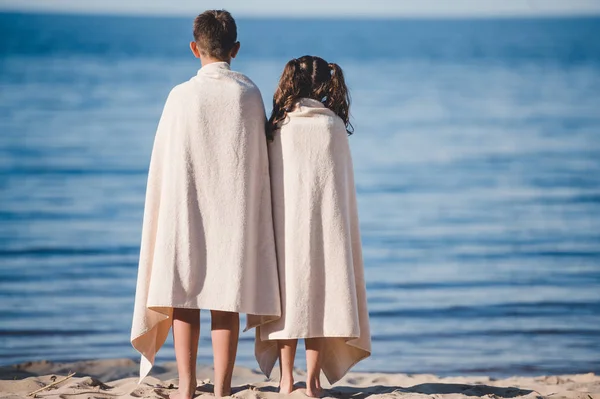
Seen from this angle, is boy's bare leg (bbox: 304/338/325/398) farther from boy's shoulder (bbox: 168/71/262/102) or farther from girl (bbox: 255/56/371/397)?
boy's shoulder (bbox: 168/71/262/102)

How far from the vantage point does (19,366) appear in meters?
5.76

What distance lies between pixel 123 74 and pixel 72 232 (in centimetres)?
1701

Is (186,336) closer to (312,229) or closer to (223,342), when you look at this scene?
(223,342)

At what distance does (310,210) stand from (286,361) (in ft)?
2.11

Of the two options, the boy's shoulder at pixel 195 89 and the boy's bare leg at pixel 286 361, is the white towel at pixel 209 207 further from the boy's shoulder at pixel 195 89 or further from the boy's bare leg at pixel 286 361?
the boy's bare leg at pixel 286 361

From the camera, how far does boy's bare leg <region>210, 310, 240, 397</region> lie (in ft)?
13.3

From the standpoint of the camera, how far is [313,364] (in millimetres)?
4211

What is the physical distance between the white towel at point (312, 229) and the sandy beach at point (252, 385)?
361 mm

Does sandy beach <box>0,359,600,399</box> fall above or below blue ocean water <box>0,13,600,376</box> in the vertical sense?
below

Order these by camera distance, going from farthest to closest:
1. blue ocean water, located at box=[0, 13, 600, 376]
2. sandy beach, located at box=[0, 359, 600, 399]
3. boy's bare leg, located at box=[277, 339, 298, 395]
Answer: blue ocean water, located at box=[0, 13, 600, 376]
sandy beach, located at box=[0, 359, 600, 399]
boy's bare leg, located at box=[277, 339, 298, 395]

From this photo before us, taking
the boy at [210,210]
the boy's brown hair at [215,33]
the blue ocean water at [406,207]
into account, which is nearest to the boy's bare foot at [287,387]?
the boy at [210,210]

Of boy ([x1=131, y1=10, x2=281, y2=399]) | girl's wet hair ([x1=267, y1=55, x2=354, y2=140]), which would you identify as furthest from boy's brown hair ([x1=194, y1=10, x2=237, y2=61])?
girl's wet hair ([x1=267, y1=55, x2=354, y2=140])

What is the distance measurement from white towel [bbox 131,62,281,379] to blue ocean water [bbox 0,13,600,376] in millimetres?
2239

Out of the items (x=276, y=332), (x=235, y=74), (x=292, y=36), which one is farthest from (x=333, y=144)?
(x=292, y=36)
